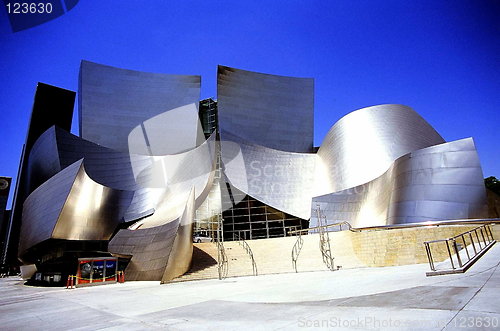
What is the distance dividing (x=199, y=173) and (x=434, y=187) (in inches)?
581

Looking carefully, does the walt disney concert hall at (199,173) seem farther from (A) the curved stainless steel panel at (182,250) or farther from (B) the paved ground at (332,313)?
(B) the paved ground at (332,313)

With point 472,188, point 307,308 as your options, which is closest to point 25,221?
point 307,308

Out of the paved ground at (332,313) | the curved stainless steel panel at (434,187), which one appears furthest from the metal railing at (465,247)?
the curved stainless steel panel at (434,187)

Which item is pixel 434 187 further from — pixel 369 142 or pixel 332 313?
pixel 332 313

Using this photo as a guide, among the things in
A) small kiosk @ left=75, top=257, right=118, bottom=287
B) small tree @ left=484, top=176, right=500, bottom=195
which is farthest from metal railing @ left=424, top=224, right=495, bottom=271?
small tree @ left=484, top=176, right=500, bottom=195

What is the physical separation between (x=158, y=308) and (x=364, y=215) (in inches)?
559

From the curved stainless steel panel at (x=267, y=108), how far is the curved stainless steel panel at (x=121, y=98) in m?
5.91

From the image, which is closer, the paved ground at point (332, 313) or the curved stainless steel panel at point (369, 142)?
the paved ground at point (332, 313)

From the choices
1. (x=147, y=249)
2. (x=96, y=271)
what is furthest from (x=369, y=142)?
(x=96, y=271)

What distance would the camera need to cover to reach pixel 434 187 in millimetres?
12539

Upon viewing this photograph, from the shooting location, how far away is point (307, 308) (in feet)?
12.0

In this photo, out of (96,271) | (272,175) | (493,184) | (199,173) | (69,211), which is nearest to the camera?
(96,271)

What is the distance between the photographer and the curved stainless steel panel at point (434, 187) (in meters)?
11.7

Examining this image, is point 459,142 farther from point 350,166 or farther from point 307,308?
point 307,308
